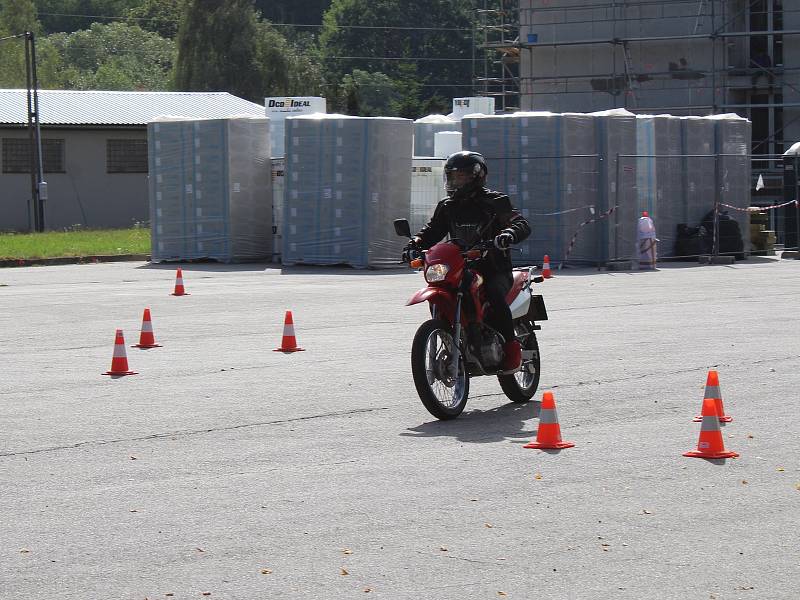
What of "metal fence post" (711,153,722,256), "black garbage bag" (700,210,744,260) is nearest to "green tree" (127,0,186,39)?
"metal fence post" (711,153,722,256)

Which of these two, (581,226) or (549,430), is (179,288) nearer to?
(581,226)

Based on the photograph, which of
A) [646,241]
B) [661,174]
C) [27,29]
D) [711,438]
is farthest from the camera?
[27,29]

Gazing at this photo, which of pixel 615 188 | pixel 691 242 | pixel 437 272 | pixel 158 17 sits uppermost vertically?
pixel 158 17

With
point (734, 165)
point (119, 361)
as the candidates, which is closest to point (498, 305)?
point (119, 361)

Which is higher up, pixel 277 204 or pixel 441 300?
pixel 277 204

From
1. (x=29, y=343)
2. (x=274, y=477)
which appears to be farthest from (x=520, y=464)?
(x=29, y=343)

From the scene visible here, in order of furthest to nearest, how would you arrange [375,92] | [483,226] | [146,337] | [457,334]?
1. [375,92]
2. [146,337]
3. [483,226]
4. [457,334]

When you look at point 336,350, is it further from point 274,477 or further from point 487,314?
point 274,477

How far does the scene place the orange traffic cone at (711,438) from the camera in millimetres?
8664

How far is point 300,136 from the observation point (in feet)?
100

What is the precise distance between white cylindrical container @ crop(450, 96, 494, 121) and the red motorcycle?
36.0 metres

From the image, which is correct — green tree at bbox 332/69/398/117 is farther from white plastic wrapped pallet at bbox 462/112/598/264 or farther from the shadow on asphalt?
the shadow on asphalt

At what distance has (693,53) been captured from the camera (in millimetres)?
49375

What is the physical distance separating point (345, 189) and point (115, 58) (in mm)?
81703
